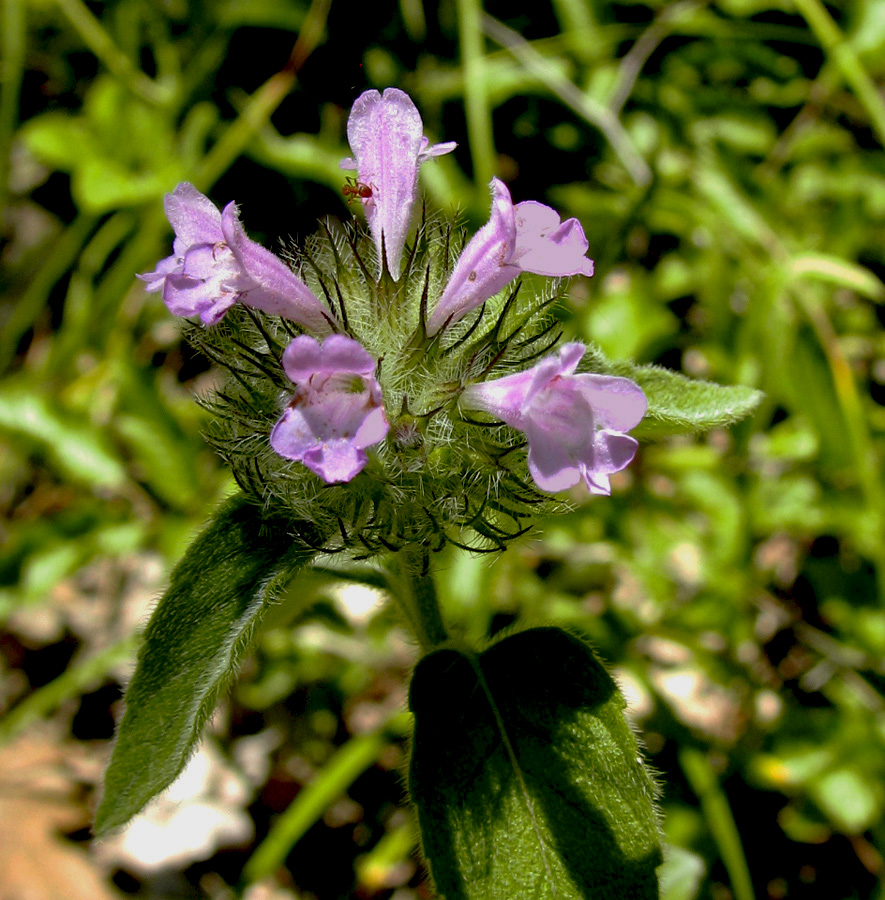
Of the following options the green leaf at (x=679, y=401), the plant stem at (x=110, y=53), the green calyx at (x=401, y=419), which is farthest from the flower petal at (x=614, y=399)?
the plant stem at (x=110, y=53)

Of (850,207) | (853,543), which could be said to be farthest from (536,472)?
(850,207)

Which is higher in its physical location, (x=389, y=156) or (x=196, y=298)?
(x=389, y=156)

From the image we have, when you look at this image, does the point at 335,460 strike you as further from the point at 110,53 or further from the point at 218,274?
the point at 110,53

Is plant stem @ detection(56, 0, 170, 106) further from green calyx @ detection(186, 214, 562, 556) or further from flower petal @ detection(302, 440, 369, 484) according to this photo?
flower petal @ detection(302, 440, 369, 484)

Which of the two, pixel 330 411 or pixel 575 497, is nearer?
pixel 330 411

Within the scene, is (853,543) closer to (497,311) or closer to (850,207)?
(850,207)

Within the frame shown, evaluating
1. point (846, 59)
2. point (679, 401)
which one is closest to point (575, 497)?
point (679, 401)
